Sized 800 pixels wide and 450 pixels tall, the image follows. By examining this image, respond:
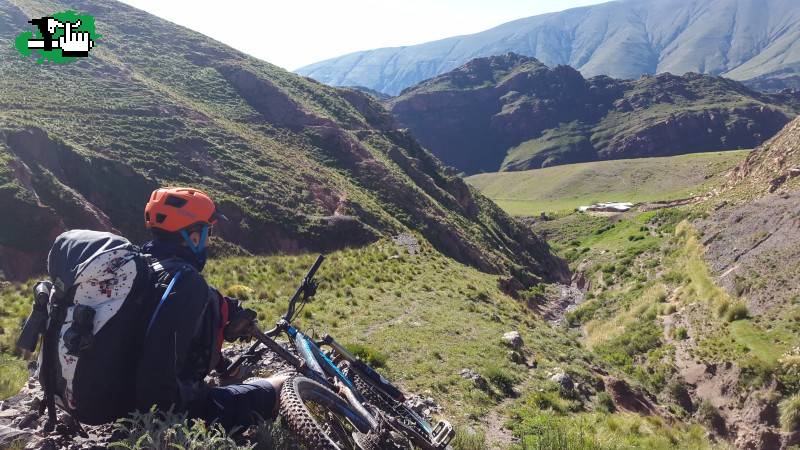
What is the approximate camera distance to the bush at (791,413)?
1366cm

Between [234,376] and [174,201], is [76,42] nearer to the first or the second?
[234,376]

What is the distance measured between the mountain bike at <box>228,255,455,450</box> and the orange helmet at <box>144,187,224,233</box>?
1.35 meters

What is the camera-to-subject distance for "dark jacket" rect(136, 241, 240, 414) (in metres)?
3.47

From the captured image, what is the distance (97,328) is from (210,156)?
30.6 m

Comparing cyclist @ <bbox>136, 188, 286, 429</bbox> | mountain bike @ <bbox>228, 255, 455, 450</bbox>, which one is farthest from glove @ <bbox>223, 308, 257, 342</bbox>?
mountain bike @ <bbox>228, 255, 455, 450</bbox>

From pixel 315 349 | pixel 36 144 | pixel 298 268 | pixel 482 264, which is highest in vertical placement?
pixel 315 349

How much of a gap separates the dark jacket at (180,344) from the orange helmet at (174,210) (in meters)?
0.29

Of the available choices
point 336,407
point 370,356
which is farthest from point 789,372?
point 336,407

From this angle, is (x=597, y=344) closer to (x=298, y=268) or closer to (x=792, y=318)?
(x=792, y=318)

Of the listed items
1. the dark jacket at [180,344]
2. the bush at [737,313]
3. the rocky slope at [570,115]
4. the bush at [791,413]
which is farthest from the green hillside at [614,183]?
the dark jacket at [180,344]

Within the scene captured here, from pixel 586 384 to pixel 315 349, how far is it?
9.16 m

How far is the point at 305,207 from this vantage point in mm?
31156

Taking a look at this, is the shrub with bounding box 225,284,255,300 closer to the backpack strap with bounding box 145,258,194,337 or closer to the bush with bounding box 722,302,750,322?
the backpack strap with bounding box 145,258,194,337

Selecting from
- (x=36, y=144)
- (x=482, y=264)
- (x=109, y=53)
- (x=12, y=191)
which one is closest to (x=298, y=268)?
(x=12, y=191)
